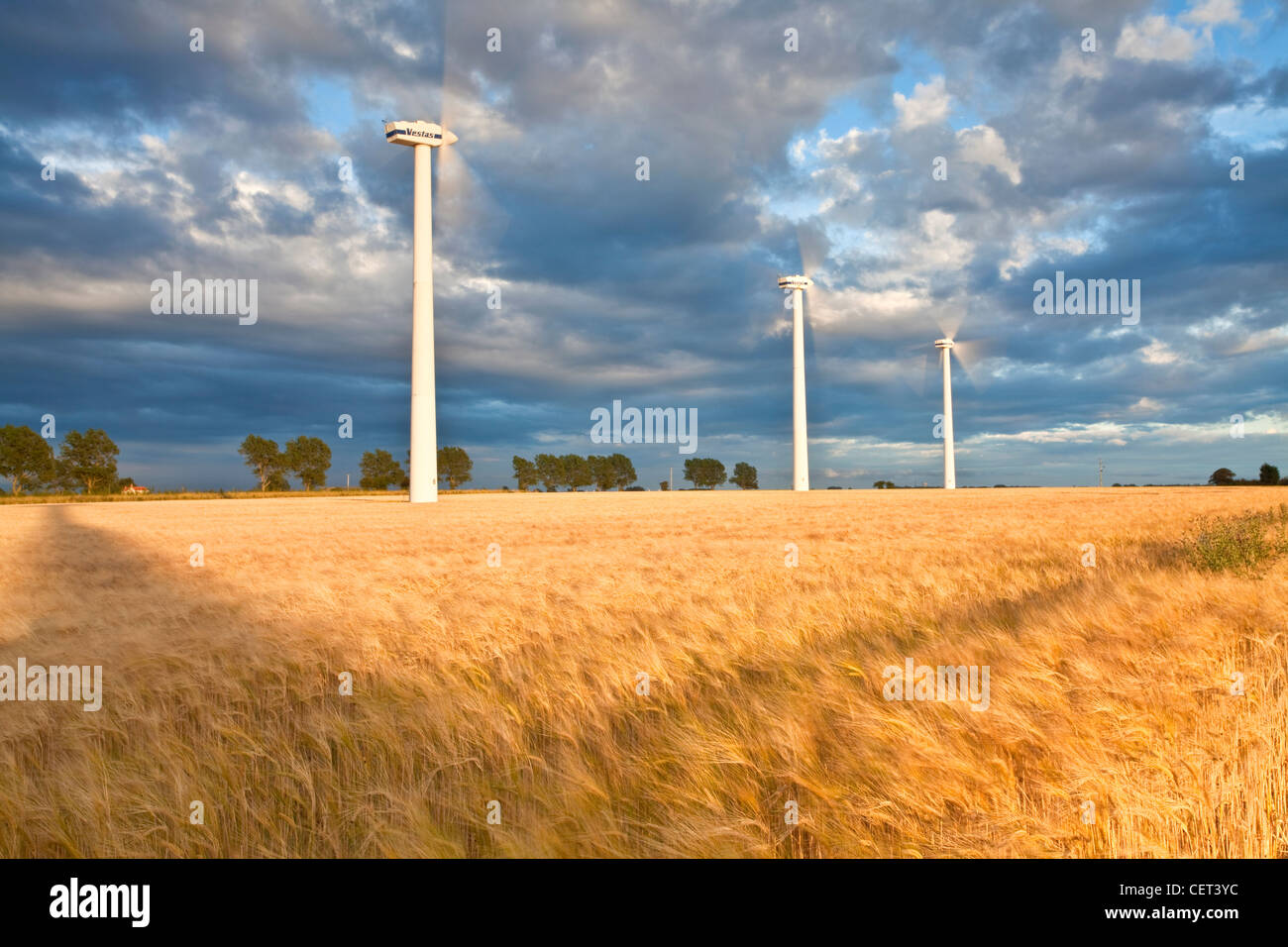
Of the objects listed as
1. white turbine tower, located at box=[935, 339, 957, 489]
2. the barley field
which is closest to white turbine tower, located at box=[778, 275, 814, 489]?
white turbine tower, located at box=[935, 339, 957, 489]

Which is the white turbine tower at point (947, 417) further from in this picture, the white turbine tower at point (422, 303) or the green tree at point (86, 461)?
the green tree at point (86, 461)

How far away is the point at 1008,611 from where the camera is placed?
11891mm

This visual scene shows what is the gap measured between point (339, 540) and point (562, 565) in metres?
14.0

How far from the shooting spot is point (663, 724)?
7137 mm

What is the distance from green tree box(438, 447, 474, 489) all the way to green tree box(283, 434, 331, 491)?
28.1 m

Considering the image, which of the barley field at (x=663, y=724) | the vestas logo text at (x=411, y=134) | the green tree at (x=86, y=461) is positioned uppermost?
the vestas logo text at (x=411, y=134)

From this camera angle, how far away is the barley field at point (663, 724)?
473 cm

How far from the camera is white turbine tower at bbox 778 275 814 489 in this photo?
109 metres

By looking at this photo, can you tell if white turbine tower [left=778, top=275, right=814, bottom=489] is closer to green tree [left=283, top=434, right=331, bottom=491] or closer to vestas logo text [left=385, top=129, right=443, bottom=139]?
Result: vestas logo text [left=385, top=129, right=443, bottom=139]

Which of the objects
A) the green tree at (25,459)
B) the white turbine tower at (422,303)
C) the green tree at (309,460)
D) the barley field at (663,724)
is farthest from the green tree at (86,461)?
the barley field at (663,724)

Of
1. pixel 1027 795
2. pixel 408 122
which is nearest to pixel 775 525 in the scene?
pixel 1027 795

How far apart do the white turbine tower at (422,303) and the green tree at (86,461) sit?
100490 millimetres

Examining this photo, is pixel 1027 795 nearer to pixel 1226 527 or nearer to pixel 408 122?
pixel 1226 527
